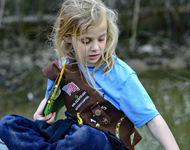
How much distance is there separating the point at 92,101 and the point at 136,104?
25cm

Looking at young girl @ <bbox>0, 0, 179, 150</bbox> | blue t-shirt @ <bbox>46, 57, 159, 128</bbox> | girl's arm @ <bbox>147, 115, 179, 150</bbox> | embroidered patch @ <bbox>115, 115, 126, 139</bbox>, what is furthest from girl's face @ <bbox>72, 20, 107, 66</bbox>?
girl's arm @ <bbox>147, 115, 179, 150</bbox>

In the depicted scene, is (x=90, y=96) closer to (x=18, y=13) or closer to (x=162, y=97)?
(x=162, y=97)

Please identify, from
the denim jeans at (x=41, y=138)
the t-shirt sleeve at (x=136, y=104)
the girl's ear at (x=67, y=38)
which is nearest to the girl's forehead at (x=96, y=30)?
the girl's ear at (x=67, y=38)

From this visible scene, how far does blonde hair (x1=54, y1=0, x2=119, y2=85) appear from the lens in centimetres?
141

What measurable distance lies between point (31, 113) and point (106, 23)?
1649 mm

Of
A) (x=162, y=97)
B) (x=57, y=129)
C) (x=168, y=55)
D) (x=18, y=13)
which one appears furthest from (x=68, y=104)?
(x=18, y=13)

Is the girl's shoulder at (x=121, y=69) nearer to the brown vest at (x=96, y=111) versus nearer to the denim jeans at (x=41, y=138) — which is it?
the brown vest at (x=96, y=111)

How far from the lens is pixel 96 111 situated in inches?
58.6

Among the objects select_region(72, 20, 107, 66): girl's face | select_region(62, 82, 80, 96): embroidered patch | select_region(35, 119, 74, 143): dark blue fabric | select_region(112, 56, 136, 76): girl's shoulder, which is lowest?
select_region(35, 119, 74, 143): dark blue fabric

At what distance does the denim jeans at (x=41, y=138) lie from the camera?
1.33 meters

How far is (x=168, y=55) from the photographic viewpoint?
4.42 metres

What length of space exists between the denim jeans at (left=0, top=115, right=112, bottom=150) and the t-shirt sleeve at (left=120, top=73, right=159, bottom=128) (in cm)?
18

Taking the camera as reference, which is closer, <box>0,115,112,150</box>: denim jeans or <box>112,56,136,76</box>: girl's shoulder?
<box>0,115,112,150</box>: denim jeans

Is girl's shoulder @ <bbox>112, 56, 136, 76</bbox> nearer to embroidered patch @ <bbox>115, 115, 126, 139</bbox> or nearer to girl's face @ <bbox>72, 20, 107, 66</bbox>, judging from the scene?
girl's face @ <bbox>72, 20, 107, 66</bbox>
